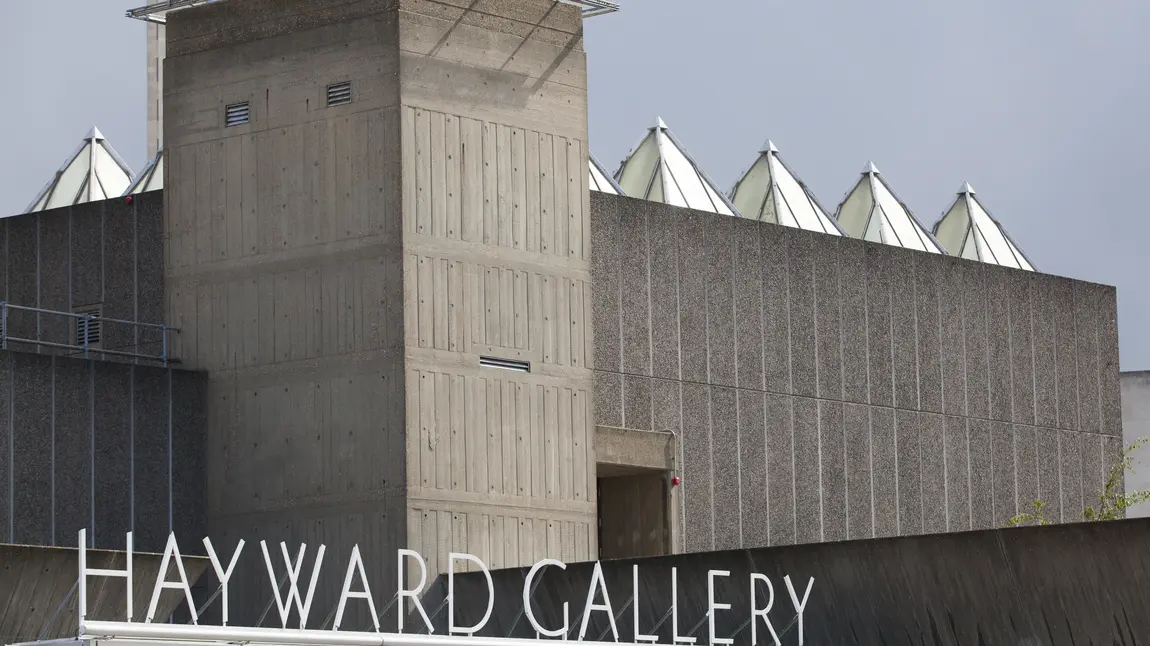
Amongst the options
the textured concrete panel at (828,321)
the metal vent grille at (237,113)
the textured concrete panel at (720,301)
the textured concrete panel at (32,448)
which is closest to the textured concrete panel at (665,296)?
the textured concrete panel at (720,301)

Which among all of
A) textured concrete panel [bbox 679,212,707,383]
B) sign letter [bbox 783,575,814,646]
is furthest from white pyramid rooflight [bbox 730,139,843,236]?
sign letter [bbox 783,575,814,646]

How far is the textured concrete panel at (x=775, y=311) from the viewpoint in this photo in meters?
34.8

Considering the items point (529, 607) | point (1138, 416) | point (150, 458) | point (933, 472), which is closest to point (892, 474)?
point (933, 472)

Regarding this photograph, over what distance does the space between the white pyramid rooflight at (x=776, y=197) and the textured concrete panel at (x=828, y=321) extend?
2760mm

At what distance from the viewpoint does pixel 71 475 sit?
2930 cm

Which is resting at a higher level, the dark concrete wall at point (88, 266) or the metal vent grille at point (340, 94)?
the metal vent grille at point (340, 94)

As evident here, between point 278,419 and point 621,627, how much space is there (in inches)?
223

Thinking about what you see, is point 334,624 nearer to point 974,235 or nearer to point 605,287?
point 605,287

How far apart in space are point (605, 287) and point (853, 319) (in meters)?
5.21

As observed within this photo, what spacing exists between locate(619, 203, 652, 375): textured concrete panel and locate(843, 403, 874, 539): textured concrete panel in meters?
4.22

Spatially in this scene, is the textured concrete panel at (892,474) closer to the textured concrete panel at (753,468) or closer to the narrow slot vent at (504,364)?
the textured concrete panel at (753,468)

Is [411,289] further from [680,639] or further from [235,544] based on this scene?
[680,639]

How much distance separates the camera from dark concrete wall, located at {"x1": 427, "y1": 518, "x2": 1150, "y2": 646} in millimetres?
23750

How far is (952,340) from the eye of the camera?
3744cm
